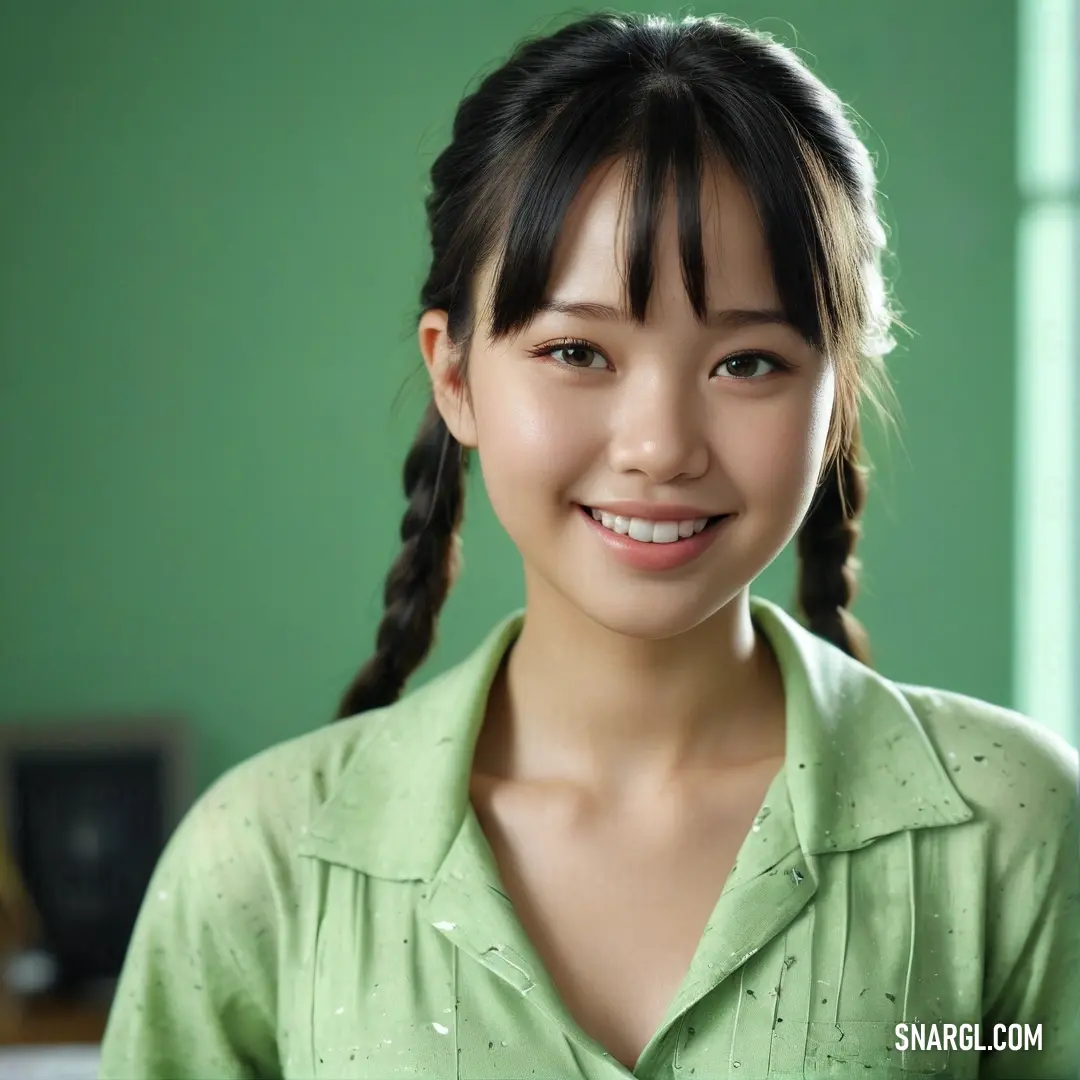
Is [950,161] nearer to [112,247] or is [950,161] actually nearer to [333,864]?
[112,247]

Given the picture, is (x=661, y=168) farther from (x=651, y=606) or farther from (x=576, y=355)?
(x=651, y=606)

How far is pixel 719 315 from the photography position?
0.88 metres

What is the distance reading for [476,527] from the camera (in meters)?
2.90

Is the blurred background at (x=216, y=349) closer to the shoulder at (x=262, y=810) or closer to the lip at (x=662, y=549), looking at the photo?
the shoulder at (x=262, y=810)

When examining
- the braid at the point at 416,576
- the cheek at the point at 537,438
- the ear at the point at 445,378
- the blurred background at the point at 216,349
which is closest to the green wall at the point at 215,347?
the blurred background at the point at 216,349

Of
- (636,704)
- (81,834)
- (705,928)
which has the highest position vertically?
(636,704)

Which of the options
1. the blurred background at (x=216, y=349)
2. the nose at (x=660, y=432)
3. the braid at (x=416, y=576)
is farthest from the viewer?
the blurred background at (x=216, y=349)

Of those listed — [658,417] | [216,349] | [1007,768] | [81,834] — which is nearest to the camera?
[658,417]

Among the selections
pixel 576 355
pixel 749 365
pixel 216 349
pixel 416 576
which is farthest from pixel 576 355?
pixel 216 349

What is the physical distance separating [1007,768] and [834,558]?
0.25 m

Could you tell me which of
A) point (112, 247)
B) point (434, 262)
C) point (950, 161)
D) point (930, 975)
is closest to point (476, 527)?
point (112, 247)

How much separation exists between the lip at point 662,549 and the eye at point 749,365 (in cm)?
8

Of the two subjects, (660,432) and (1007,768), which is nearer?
(660,432)

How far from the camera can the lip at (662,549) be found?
90cm
